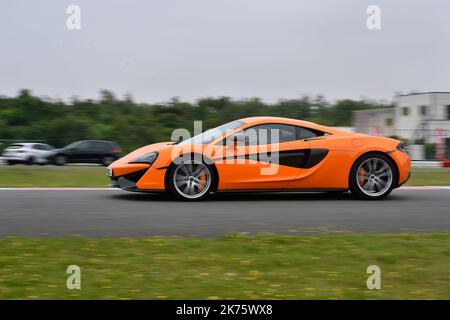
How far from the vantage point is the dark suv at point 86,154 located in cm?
2931

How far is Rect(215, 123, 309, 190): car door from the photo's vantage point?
9.41m

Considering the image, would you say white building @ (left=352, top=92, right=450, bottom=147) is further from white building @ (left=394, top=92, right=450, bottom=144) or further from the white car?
the white car

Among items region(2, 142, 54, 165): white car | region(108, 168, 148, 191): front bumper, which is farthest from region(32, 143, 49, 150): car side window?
region(108, 168, 148, 191): front bumper

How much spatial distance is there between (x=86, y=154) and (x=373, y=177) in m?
21.4

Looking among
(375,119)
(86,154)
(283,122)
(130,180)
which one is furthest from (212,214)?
(375,119)

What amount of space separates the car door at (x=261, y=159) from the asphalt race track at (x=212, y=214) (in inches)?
12.8

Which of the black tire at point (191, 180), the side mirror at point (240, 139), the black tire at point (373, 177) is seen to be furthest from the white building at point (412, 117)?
the black tire at point (191, 180)

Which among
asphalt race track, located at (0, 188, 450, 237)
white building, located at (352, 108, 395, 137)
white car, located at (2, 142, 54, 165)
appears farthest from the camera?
white building, located at (352, 108, 395, 137)

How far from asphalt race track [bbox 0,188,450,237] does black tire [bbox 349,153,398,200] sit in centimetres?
22

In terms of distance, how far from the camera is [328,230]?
23.0 ft

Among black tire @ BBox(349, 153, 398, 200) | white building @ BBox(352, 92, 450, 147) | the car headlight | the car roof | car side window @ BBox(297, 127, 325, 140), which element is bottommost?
black tire @ BBox(349, 153, 398, 200)

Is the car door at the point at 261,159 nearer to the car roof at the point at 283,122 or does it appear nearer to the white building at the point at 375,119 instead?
the car roof at the point at 283,122
